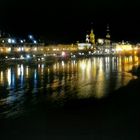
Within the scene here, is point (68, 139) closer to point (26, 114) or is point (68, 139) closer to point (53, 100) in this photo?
point (26, 114)

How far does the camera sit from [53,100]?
67.8 ft

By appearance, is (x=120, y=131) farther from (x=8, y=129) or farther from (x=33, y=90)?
(x=33, y=90)

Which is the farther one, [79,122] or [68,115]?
[68,115]

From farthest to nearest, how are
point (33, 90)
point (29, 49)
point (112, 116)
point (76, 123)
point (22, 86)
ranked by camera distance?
point (29, 49) < point (22, 86) < point (33, 90) < point (112, 116) < point (76, 123)

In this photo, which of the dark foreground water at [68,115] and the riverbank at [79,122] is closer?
the riverbank at [79,122]

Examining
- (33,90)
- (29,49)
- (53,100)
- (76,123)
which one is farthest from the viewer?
(29,49)

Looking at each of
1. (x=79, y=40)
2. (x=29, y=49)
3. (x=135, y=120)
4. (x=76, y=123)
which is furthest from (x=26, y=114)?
(x=79, y=40)

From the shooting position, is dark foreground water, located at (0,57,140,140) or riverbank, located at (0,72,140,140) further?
dark foreground water, located at (0,57,140,140)

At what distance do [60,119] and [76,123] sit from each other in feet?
3.35

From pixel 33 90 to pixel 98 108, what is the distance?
9419 millimetres

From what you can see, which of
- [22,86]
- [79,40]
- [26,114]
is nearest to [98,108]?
[26,114]

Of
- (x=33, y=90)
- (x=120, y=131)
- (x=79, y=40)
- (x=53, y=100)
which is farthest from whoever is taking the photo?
(x=79, y=40)

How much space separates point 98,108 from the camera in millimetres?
17422

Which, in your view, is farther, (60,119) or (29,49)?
(29,49)
